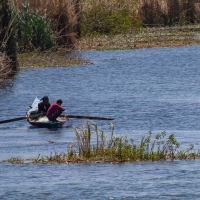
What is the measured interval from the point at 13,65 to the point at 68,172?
24.3m

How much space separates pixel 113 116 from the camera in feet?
107

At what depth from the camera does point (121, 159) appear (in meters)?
21.4

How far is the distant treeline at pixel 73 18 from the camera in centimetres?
4469

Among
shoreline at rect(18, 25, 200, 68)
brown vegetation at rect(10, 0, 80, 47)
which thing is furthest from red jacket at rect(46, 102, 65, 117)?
brown vegetation at rect(10, 0, 80, 47)

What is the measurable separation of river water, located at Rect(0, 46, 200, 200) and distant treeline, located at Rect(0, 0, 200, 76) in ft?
7.41

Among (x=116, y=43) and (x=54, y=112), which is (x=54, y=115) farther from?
(x=116, y=43)

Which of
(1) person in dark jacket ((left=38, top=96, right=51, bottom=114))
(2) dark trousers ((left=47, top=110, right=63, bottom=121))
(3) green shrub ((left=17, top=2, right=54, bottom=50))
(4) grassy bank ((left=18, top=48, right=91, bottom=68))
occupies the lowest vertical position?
(2) dark trousers ((left=47, top=110, right=63, bottom=121))

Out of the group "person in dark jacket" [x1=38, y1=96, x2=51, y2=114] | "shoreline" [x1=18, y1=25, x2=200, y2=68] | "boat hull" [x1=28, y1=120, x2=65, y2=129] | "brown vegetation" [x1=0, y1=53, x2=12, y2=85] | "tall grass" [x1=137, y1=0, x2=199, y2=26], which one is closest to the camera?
"boat hull" [x1=28, y1=120, x2=65, y2=129]

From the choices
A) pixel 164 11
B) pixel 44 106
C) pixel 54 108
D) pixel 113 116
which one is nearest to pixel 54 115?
pixel 54 108

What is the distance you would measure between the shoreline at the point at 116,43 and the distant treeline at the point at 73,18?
691 millimetres

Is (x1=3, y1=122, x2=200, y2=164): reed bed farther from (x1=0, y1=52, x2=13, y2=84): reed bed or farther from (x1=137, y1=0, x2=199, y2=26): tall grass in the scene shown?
(x1=137, y1=0, x2=199, y2=26): tall grass

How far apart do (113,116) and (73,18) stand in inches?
873

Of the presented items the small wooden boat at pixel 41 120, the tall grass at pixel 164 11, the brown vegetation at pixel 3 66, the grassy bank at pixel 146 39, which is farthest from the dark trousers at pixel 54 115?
the tall grass at pixel 164 11

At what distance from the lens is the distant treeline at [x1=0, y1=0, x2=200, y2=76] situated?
4469cm
